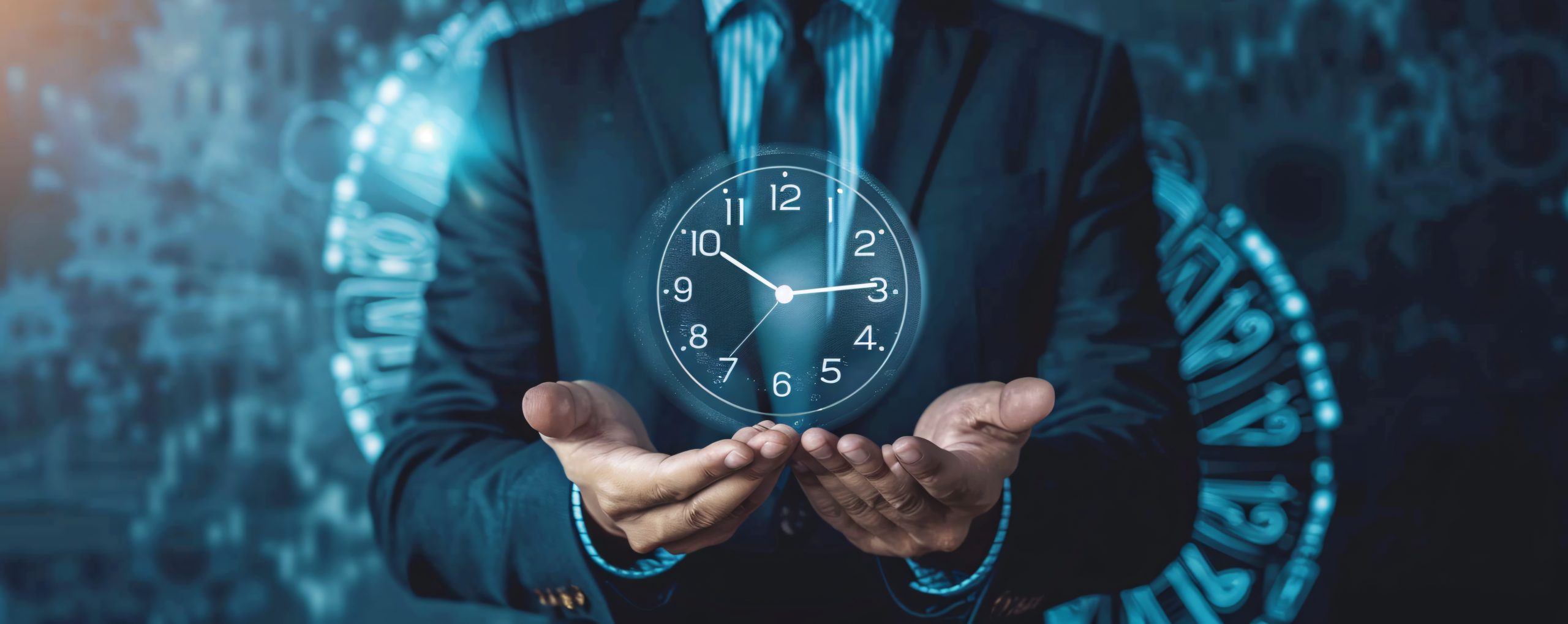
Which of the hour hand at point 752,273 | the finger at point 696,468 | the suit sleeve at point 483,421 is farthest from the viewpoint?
the suit sleeve at point 483,421

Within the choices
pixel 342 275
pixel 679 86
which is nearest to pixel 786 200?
pixel 679 86

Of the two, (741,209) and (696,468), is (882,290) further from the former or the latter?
(696,468)

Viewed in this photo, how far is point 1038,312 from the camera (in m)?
1.91

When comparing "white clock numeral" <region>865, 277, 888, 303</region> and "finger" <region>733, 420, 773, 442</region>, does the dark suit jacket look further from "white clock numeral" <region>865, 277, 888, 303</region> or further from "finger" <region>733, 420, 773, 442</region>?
"finger" <region>733, 420, 773, 442</region>

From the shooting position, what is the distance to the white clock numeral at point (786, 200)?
1.25 meters

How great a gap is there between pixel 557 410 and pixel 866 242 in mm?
506

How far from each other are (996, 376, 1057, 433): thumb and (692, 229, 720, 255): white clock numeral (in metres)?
0.46

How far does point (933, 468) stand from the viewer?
1053 mm

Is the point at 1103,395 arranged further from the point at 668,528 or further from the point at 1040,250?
the point at 668,528

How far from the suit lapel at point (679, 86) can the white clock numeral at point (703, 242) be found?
34 centimetres

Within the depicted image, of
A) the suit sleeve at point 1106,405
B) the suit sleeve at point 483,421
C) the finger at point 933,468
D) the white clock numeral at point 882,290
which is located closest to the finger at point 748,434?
the finger at point 933,468

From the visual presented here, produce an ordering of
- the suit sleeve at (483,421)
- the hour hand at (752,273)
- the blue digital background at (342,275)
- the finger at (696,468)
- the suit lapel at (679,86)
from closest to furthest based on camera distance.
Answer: the finger at (696,468)
the hour hand at (752,273)
the suit sleeve at (483,421)
the suit lapel at (679,86)
the blue digital background at (342,275)

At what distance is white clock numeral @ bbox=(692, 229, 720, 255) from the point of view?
1259 mm

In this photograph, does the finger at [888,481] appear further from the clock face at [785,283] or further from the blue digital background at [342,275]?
the blue digital background at [342,275]
